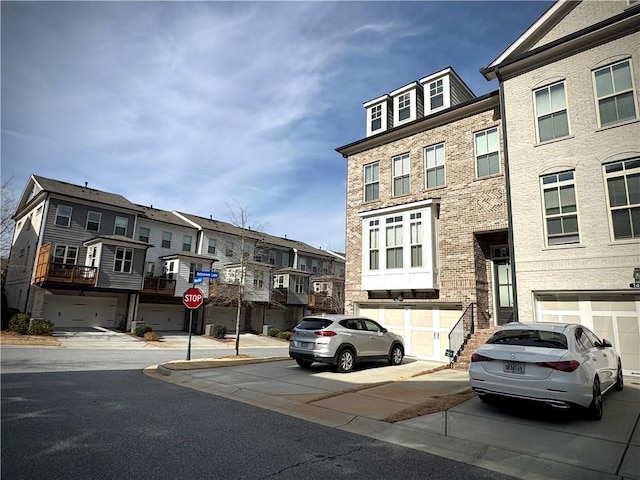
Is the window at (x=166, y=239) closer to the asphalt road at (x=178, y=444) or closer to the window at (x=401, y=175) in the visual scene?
the window at (x=401, y=175)

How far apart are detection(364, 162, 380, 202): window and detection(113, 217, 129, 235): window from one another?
848 inches

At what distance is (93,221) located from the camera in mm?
29453

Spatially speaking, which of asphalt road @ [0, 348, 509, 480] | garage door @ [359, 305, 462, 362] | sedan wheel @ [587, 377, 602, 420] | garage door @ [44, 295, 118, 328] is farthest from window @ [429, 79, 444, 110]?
garage door @ [44, 295, 118, 328]

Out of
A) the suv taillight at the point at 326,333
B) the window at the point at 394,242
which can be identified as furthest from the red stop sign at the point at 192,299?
the window at the point at 394,242

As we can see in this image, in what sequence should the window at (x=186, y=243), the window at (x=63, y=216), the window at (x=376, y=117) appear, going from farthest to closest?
1. the window at (x=186, y=243)
2. the window at (x=63, y=216)
3. the window at (x=376, y=117)

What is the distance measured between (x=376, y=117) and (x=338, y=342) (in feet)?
42.6

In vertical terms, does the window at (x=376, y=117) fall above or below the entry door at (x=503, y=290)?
above

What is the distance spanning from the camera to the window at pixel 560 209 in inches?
464

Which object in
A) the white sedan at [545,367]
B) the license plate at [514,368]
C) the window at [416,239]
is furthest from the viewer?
the window at [416,239]

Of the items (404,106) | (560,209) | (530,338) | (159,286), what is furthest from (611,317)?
(159,286)

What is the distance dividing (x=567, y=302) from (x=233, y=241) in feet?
103

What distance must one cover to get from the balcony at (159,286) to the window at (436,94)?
79.7 feet

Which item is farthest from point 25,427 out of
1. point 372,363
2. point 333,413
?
point 372,363

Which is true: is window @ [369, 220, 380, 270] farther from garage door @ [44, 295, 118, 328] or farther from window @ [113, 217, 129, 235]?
garage door @ [44, 295, 118, 328]
